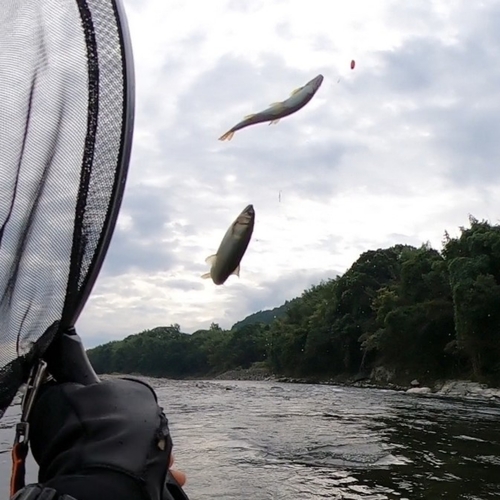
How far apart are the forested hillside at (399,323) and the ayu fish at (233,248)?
38.4 metres

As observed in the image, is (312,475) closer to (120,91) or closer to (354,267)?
(120,91)

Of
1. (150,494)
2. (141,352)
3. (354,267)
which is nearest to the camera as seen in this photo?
(150,494)

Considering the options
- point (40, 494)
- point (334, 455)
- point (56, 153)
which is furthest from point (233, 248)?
point (334, 455)

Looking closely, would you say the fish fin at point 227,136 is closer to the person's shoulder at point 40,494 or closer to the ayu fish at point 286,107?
the ayu fish at point 286,107

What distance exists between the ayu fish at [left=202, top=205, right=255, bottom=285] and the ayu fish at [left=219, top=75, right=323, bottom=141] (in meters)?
0.77

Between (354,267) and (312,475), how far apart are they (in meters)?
64.8

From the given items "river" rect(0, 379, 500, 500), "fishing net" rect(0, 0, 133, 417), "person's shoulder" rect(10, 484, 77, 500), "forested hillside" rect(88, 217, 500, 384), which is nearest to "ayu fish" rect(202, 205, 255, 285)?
"fishing net" rect(0, 0, 133, 417)

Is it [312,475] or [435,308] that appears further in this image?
[435,308]

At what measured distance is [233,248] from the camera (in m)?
2.97

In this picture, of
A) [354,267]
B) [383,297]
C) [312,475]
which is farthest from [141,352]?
[312,475]

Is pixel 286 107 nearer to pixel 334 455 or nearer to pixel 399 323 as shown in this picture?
pixel 334 455

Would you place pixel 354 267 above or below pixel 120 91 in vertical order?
above

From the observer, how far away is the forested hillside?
40.4 meters

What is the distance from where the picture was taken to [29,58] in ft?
5.89
